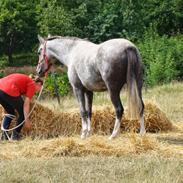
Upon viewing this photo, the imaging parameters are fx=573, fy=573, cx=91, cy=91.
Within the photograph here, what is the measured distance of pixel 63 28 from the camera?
3039cm

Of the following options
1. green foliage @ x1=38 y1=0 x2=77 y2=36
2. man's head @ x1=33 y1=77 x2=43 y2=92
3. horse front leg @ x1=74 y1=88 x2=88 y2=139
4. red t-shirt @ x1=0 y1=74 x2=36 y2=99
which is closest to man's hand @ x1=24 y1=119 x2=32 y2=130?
red t-shirt @ x1=0 y1=74 x2=36 y2=99

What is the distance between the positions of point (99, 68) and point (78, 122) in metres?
1.90

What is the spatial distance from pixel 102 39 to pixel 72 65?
23.0m

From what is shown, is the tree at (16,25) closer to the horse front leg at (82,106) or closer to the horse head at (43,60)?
the horse head at (43,60)

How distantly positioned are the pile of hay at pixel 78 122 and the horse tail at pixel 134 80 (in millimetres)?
1557

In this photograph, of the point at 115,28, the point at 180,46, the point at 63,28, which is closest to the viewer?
the point at 180,46

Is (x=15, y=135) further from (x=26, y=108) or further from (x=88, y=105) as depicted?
(x=88, y=105)

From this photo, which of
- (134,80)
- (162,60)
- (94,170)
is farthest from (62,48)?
(162,60)

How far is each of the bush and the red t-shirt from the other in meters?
12.7

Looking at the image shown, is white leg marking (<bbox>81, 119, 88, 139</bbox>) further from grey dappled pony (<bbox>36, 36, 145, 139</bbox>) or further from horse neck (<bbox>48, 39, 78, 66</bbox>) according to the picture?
horse neck (<bbox>48, 39, 78, 66</bbox>)

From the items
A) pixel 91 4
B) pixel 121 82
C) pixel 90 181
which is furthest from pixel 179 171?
pixel 91 4

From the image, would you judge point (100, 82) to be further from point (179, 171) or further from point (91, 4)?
point (91, 4)

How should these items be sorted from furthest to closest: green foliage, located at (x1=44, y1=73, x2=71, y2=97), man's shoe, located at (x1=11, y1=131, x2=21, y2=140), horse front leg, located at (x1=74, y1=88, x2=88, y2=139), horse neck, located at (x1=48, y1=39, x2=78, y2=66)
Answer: green foliage, located at (x1=44, y1=73, x2=71, y2=97), horse neck, located at (x1=48, y1=39, x2=78, y2=66), horse front leg, located at (x1=74, y1=88, x2=88, y2=139), man's shoe, located at (x1=11, y1=131, x2=21, y2=140)

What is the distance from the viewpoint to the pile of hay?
38.5ft
